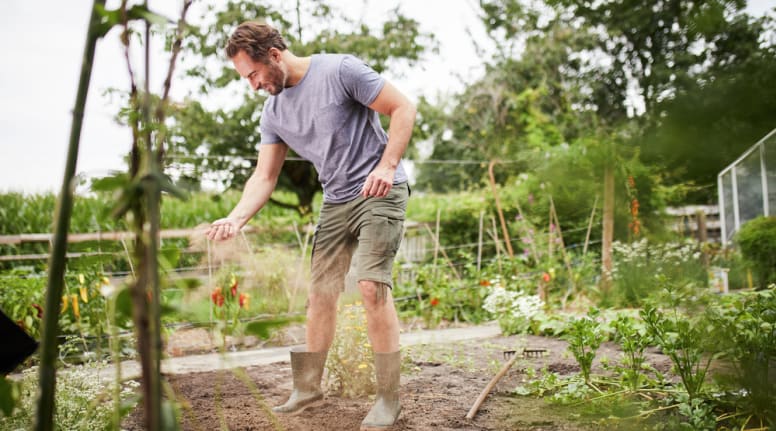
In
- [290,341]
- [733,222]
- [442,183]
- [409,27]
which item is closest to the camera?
[290,341]

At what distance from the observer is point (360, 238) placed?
1.95 metres

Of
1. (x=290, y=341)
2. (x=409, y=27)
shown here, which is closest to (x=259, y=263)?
(x=290, y=341)

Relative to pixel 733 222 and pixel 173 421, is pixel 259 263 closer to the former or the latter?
pixel 173 421

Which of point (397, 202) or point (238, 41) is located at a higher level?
point (238, 41)

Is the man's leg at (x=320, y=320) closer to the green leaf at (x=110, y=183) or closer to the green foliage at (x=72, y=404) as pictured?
the green foliage at (x=72, y=404)

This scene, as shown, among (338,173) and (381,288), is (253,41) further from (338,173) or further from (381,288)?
(381,288)

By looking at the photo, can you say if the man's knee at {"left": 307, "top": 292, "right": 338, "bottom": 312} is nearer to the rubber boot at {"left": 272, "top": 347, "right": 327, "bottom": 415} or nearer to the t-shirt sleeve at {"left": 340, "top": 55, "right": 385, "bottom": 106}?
the rubber boot at {"left": 272, "top": 347, "right": 327, "bottom": 415}

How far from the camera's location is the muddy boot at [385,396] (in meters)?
1.80

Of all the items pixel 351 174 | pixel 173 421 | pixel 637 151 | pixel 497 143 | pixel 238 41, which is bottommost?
pixel 173 421

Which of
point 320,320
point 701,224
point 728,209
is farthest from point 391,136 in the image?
point 701,224

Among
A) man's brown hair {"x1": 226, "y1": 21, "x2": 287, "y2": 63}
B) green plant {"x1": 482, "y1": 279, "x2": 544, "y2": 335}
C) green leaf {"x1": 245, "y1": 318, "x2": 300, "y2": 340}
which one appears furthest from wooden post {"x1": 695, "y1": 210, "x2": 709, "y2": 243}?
green leaf {"x1": 245, "y1": 318, "x2": 300, "y2": 340}

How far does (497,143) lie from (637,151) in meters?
11.7

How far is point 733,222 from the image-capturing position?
7242 millimetres

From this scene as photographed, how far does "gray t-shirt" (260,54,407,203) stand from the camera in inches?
78.7
